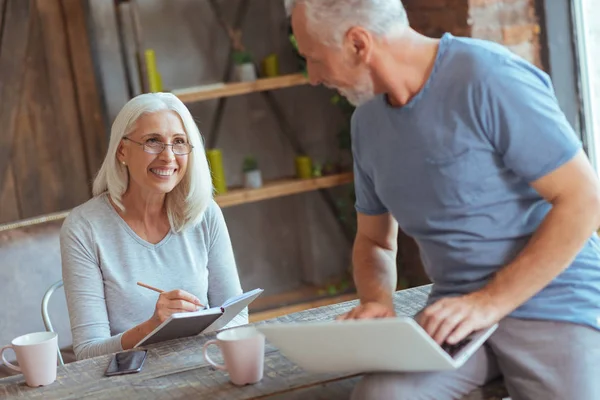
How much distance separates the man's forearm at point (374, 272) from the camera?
2082mm

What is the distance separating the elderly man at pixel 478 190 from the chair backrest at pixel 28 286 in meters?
1.82

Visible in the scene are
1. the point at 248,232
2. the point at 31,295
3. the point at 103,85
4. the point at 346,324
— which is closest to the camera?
the point at 346,324

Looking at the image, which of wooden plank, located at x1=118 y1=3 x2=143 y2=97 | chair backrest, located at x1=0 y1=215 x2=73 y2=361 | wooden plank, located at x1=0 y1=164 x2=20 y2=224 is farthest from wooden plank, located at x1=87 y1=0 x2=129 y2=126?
chair backrest, located at x1=0 y1=215 x2=73 y2=361

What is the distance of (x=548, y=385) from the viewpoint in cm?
168

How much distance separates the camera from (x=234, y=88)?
4.29 meters

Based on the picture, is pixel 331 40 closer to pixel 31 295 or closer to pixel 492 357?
pixel 492 357

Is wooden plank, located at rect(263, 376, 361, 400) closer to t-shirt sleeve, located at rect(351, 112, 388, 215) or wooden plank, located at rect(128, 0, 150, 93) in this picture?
t-shirt sleeve, located at rect(351, 112, 388, 215)

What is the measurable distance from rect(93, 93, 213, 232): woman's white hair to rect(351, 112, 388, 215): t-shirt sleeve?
1.95 ft

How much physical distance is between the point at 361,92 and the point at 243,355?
578 mm

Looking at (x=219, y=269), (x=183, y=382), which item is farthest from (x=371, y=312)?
(x=219, y=269)

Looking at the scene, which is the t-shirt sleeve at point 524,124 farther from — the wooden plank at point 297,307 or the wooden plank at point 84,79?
the wooden plank at point 297,307

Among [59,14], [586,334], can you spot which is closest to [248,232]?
[59,14]

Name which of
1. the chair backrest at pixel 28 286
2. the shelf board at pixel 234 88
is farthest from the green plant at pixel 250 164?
the chair backrest at pixel 28 286

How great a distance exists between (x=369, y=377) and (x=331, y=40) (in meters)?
0.66
